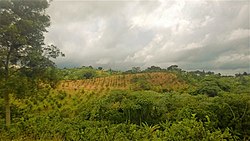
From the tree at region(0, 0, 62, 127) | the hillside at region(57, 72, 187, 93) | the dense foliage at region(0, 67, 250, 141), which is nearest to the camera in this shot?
the dense foliage at region(0, 67, 250, 141)

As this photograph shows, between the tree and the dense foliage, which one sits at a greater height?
the tree

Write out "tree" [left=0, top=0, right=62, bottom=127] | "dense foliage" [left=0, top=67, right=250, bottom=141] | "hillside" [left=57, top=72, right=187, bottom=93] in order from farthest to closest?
"hillside" [left=57, top=72, right=187, bottom=93], "tree" [left=0, top=0, right=62, bottom=127], "dense foliage" [left=0, top=67, right=250, bottom=141]

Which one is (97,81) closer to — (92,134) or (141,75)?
(141,75)

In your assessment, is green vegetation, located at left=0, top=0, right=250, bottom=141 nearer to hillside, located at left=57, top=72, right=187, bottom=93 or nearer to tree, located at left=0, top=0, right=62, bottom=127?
tree, located at left=0, top=0, right=62, bottom=127

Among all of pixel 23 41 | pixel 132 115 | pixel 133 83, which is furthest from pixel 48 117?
pixel 133 83

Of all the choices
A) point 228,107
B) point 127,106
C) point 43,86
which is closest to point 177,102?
point 127,106

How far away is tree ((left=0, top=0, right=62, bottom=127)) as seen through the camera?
45.4 feet

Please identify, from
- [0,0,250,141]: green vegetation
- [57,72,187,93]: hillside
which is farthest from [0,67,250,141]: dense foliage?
[57,72,187,93]: hillside

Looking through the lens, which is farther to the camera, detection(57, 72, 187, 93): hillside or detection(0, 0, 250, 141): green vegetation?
detection(57, 72, 187, 93): hillside

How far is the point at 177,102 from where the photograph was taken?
31688mm

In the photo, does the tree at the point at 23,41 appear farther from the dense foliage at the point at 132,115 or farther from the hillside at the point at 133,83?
the hillside at the point at 133,83

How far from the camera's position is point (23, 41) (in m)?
13.7

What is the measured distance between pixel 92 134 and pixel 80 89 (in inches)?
1600

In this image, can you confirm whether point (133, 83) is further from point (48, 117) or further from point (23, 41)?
point (23, 41)
